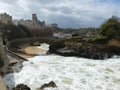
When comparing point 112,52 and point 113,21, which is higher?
point 113,21

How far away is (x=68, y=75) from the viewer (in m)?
17.7

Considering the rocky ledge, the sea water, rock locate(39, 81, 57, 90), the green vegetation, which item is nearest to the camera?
rock locate(39, 81, 57, 90)

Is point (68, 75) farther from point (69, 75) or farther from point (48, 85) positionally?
point (48, 85)

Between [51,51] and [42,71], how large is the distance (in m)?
9.81

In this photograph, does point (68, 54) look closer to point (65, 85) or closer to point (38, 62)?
point (38, 62)

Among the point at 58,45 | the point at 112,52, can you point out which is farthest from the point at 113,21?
the point at 58,45

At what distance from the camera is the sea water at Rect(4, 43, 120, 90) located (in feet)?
51.6

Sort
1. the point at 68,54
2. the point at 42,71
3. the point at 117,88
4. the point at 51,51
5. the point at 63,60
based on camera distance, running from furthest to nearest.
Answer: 1. the point at 51,51
2. the point at 68,54
3. the point at 63,60
4. the point at 42,71
5. the point at 117,88

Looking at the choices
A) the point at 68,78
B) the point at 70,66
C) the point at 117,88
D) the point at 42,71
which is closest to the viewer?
the point at 117,88

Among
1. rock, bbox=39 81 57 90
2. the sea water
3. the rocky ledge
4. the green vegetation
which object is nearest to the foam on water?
the sea water

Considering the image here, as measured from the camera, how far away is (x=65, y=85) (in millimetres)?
15586

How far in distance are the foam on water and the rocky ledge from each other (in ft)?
13.9

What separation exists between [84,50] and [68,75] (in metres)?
9.40

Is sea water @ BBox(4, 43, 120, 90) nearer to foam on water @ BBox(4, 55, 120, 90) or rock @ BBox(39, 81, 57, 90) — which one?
foam on water @ BBox(4, 55, 120, 90)
